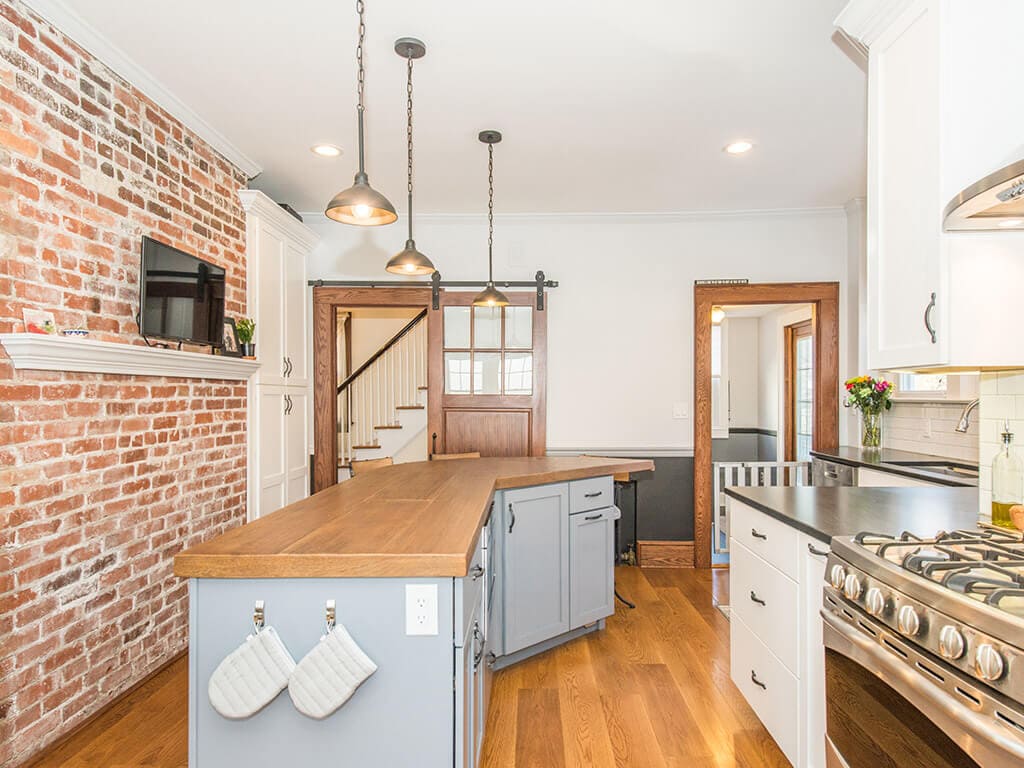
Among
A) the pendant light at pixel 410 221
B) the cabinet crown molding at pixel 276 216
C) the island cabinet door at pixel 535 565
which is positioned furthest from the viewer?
the cabinet crown molding at pixel 276 216

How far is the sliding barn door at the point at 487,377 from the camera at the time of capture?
482cm

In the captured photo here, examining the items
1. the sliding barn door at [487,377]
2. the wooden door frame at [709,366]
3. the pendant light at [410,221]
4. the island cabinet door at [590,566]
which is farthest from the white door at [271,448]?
the wooden door frame at [709,366]

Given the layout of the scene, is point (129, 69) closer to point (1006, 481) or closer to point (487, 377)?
point (487, 377)

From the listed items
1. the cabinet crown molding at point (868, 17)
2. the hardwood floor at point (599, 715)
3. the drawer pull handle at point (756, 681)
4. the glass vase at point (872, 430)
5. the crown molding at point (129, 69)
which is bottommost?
the hardwood floor at point (599, 715)

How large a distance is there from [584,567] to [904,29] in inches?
101

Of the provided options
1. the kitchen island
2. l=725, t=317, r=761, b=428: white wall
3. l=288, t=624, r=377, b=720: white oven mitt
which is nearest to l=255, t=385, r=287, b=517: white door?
the kitchen island

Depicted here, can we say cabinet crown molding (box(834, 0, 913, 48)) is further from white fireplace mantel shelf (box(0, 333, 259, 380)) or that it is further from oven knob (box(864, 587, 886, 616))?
white fireplace mantel shelf (box(0, 333, 259, 380))

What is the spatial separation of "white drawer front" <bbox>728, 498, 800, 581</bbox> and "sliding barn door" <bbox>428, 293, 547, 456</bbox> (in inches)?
96.1

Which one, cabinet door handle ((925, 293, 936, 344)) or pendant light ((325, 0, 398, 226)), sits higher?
pendant light ((325, 0, 398, 226))

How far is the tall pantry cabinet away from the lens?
3885mm

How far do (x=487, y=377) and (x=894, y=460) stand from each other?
2743 millimetres

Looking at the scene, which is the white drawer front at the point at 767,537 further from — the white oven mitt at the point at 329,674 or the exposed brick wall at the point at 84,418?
the exposed brick wall at the point at 84,418

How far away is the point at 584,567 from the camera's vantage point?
3.24 metres

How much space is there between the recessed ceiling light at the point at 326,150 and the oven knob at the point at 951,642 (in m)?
3.47
